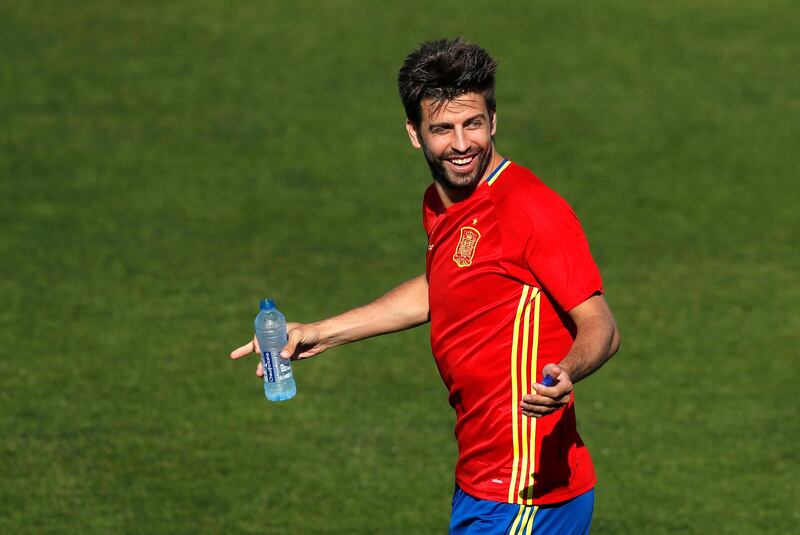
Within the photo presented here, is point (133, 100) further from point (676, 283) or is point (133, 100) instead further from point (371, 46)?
point (676, 283)

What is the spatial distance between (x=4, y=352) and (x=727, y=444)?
5808 mm

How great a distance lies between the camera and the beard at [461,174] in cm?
510

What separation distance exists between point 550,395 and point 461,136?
3.88 feet

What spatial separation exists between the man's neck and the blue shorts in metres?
1.23

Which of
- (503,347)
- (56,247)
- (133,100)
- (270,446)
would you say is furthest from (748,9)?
(503,347)

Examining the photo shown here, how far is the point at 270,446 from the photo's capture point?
9281 millimetres

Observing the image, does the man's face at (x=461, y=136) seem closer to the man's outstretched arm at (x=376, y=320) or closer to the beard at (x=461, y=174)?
the beard at (x=461, y=174)

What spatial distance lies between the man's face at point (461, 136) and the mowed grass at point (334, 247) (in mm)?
3706

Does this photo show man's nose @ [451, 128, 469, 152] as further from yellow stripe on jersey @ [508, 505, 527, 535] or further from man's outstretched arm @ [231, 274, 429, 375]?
yellow stripe on jersey @ [508, 505, 527, 535]

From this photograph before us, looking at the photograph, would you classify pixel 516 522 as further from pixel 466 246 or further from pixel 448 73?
pixel 448 73

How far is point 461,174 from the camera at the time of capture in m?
5.12

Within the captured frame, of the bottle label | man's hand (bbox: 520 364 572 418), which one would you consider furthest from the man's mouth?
the bottle label

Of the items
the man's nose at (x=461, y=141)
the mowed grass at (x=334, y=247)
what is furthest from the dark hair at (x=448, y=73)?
the mowed grass at (x=334, y=247)

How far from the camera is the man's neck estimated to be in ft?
17.0
